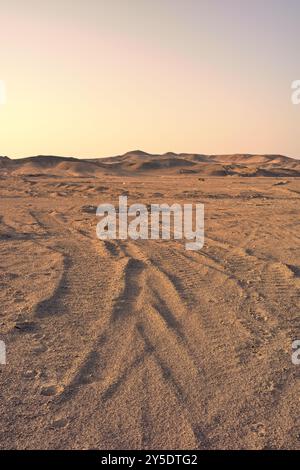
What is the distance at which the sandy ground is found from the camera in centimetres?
272

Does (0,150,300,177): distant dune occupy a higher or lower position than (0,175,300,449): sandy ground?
higher

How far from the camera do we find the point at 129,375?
3.29 m

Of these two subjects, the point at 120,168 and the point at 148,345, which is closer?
the point at 148,345

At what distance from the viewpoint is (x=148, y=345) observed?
375 cm

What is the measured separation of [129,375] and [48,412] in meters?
0.62

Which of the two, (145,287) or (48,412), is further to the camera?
(145,287)

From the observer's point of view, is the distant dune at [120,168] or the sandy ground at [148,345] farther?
the distant dune at [120,168]

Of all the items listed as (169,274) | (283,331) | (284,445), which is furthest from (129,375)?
(169,274)

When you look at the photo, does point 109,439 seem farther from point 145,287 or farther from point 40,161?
point 40,161

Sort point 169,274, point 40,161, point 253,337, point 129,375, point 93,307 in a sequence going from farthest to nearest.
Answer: point 40,161 < point 169,274 < point 93,307 < point 253,337 < point 129,375

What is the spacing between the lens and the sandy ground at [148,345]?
272 centimetres

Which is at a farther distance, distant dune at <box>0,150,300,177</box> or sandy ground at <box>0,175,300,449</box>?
distant dune at <box>0,150,300,177</box>

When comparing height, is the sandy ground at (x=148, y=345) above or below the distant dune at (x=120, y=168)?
below
